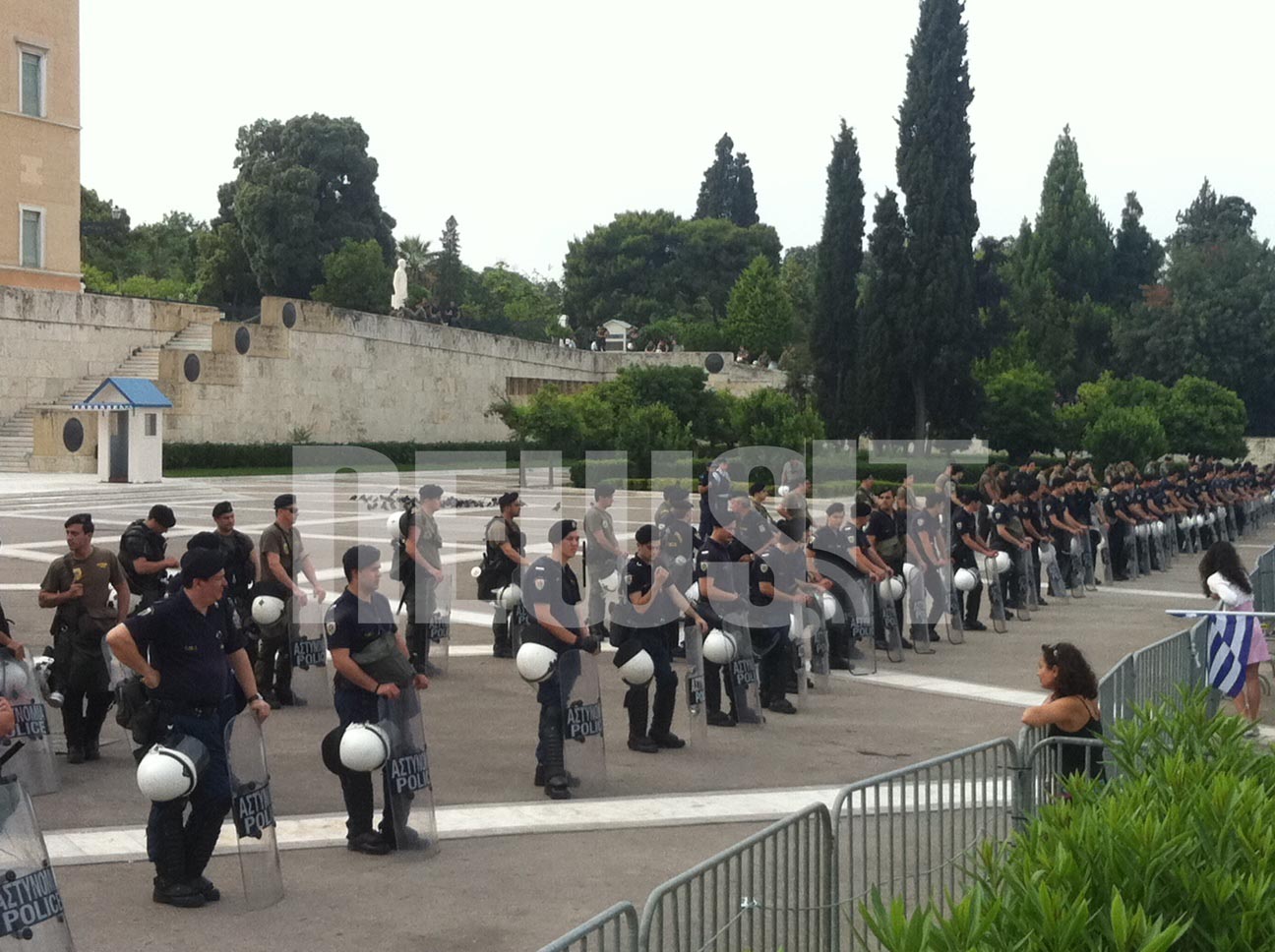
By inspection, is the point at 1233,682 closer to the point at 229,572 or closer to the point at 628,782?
the point at 628,782

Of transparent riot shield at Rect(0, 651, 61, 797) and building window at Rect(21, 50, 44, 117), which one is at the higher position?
building window at Rect(21, 50, 44, 117)

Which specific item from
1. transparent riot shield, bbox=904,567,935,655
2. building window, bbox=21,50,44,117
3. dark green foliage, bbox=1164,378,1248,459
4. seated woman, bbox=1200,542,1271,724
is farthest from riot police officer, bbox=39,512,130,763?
dark green foliage, bbox=1164,378,1248,459

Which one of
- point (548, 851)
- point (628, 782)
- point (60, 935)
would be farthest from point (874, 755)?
point (60, 935)

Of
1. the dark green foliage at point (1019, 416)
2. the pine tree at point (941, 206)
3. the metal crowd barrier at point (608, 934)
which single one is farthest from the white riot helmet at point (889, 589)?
the pine tree at point (941, 206)

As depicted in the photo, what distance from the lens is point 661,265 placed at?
85375 millimetres

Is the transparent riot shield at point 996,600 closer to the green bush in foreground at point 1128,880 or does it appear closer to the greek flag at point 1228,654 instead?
the greek flag at point 1228,654

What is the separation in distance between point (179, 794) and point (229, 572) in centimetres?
479

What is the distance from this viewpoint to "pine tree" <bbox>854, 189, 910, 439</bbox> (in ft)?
169

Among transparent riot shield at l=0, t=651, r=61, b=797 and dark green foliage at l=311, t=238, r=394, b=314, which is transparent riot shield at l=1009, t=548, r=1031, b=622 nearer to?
transparent riot shield at l=0, t=651, r=61, b=797

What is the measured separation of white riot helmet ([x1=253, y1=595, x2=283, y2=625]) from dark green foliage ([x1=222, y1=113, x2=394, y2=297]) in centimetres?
6587

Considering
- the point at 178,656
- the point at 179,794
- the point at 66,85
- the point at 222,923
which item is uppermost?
the point at 66,85

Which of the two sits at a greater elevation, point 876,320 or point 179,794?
point 876,320

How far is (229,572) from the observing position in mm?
11500

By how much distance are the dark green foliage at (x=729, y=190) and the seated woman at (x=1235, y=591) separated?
86.2 m
